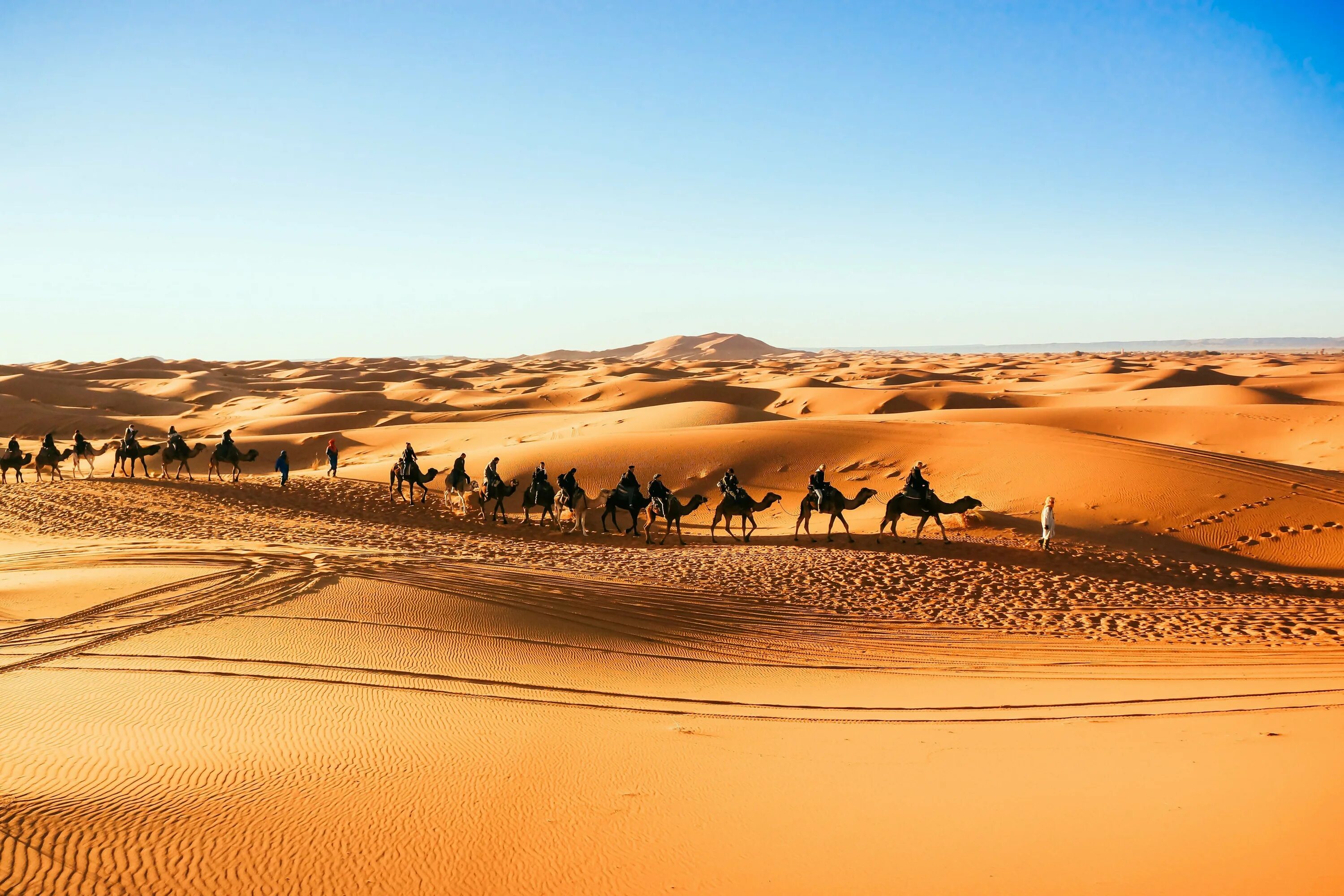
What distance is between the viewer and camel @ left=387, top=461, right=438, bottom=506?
75.8ft

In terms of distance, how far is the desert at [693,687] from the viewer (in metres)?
5.15

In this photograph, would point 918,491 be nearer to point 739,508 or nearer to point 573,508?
point 739,508

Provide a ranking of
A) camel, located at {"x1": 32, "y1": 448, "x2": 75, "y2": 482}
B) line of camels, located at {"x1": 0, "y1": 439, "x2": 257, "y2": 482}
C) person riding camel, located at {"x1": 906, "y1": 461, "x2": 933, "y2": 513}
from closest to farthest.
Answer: person riding camel, located at {"x1": 906, "y1": 461, "x2": 933, "y2": 513}
line of camels, located at {"x1": 0, "y1": 439, "x2": 257, "y2": 482}
camel, located at {"x1": 32, "y1": 448, "x2": 75, "y2": 482}

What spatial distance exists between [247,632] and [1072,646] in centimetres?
990

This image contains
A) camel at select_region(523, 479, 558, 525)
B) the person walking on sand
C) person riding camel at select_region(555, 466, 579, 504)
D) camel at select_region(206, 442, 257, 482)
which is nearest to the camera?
the person walking on sand

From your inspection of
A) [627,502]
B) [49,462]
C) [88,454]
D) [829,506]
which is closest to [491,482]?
[627,502]

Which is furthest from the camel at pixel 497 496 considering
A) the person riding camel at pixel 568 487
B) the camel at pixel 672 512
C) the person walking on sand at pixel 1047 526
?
the person walking on sand at pixel 1047 526

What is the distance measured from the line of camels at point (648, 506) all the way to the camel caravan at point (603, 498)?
27mm

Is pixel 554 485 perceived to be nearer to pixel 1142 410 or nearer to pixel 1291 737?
pixel 1291 737

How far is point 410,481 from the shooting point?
23.1m

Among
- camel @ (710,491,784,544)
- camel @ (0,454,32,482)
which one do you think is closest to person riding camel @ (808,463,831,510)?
camel @ (710,491,784,544)

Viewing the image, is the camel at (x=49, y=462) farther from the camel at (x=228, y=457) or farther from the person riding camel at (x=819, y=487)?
the person riding camel at (x=819, y=487)

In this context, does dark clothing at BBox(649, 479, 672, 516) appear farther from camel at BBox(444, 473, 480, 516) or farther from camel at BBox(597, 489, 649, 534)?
camel at BBox(444, 473, 480, 516)

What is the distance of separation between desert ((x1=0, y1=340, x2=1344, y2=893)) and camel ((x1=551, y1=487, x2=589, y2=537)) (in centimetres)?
39
